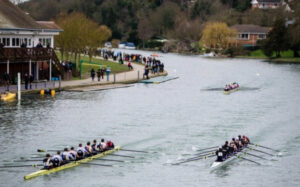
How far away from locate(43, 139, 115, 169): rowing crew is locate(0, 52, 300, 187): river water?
0.74 meters

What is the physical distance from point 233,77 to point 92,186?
210ft

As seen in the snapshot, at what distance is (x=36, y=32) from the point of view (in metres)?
73.9

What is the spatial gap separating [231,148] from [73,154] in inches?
440

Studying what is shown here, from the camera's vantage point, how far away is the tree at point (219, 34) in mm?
157250

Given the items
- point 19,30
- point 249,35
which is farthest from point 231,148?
point 249,35

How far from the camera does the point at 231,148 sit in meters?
42.8

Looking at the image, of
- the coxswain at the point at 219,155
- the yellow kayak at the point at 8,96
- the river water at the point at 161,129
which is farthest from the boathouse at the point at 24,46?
the coxswain at the point at 219,155

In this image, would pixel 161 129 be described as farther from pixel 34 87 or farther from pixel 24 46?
pixel 24 46

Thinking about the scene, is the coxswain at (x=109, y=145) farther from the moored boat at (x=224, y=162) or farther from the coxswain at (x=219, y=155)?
the coxswain at (x=219, y=155)

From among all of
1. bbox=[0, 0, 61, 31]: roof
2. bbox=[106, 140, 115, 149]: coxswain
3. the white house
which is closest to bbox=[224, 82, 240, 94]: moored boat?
the white house

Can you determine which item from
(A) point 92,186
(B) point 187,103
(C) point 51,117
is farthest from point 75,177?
(B) point 187,103

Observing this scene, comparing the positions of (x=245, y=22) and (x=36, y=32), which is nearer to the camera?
(x=36, y=32)

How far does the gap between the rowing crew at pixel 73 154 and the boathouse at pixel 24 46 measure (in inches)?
1069

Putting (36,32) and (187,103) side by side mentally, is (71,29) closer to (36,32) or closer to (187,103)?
(36,32)
